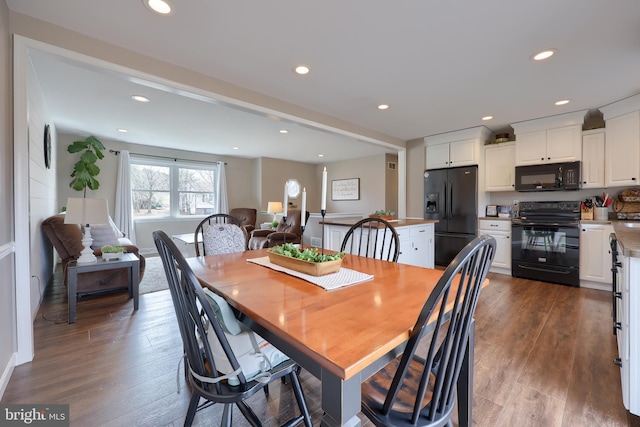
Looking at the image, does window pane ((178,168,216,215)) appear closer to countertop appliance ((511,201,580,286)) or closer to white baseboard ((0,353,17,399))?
white baseboard ((0,353,17,399))

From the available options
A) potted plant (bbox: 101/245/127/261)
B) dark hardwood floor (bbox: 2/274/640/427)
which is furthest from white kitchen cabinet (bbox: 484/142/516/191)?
potted plant (bbox: 101/245/127/261)

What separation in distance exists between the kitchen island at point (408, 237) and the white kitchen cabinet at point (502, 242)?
1.06 metres

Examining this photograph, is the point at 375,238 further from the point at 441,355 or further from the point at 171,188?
the point at 171,188

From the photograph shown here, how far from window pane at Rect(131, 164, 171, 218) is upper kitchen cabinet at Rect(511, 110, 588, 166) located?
6.92 metres

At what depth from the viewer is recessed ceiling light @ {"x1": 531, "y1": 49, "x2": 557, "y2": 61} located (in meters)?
2.18

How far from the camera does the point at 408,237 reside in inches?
139

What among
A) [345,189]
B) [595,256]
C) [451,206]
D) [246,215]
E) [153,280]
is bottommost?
[153,280]

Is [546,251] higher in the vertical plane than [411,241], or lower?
lower

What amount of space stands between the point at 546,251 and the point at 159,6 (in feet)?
16.1

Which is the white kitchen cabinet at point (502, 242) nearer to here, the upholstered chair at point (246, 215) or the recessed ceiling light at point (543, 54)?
the recessed ceiling light at point (543, 54)

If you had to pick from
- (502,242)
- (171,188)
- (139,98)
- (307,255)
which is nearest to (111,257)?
(139,98)

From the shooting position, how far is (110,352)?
1.96m

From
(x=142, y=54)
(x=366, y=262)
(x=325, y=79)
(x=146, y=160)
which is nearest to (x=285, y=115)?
(x=325, y=79)

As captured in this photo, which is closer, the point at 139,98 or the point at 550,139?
the point at 139,98
